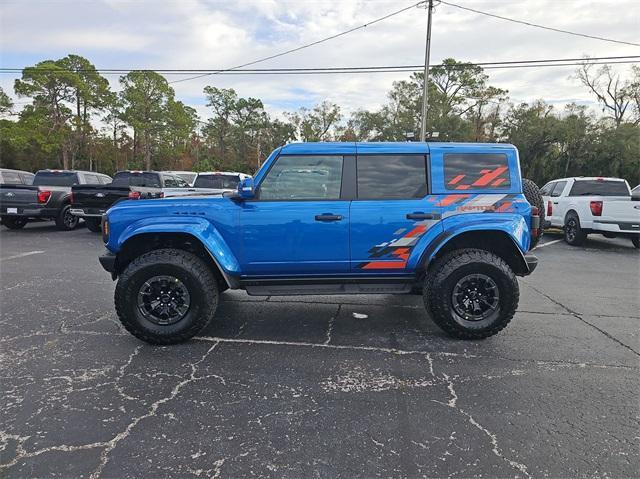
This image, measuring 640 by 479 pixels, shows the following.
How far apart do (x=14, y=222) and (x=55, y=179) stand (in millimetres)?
1659

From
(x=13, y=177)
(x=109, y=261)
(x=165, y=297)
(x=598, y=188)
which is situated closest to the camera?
(x=165, y=297)

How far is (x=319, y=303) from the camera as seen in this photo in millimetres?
5223

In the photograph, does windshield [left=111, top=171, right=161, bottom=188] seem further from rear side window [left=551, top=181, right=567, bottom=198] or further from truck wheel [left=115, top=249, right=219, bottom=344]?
rear side window [left=551, top=181, right=567, bottom=198]

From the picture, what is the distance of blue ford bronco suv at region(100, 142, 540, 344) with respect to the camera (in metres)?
3.84

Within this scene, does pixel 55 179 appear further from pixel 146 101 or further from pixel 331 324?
pixel 146 101

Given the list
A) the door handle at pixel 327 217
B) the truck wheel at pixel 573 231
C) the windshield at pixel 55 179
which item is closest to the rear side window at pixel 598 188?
the truck wheel at pixel 573 231

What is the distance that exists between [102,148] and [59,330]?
45824 millimetres

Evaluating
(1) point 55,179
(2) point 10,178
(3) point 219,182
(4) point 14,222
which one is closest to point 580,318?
(3) point 219,182

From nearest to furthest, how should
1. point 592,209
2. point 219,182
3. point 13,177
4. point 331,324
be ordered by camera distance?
point 331,324, point 592,209, point 219,182, point 13,177

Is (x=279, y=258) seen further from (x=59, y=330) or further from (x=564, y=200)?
(x=564, y=200)

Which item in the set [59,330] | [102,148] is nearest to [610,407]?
[59,330]

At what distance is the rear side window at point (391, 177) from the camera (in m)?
4.02

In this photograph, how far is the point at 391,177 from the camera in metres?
4.06

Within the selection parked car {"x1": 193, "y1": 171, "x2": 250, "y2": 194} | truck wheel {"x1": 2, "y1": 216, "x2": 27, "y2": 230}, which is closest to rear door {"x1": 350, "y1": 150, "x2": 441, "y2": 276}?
parked car {"x1": 193, "y1": 171, "x2": 250, "y2": 194}
